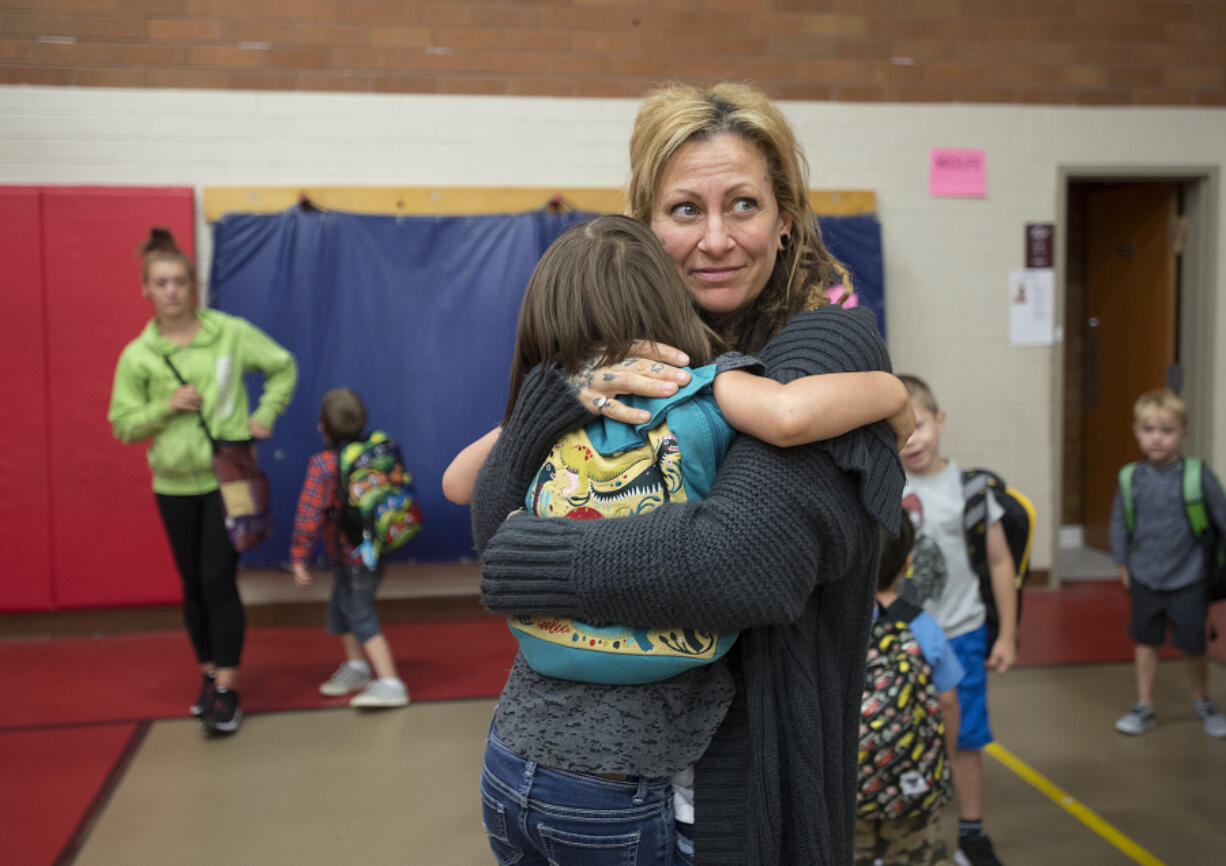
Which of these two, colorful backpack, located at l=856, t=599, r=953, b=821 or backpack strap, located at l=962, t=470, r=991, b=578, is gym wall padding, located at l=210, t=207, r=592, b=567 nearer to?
backpack strap, located at l=962, t=470, r=991, b=578

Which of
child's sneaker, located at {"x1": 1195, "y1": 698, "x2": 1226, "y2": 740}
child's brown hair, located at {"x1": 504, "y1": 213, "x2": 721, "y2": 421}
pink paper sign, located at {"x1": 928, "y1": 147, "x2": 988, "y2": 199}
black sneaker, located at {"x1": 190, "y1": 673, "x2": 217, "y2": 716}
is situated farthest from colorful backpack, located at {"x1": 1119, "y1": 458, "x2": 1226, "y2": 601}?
black sneaker, located at {"x1": 190, "y1": 673, "x2": 217, "y2": 716}

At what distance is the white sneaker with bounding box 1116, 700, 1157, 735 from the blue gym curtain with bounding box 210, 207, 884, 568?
227cm

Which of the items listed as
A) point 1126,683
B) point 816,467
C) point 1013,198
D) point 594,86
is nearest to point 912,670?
point 816,467

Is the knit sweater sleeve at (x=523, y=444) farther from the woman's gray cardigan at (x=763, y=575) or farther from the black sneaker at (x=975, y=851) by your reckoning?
the black sneaker at (x=975, y=851)

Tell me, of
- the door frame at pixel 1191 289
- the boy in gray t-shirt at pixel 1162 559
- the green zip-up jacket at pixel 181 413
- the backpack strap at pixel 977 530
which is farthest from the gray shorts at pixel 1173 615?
the green zip-up jacket at pixel 181 413

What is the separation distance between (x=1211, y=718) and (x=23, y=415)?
17.6 ft

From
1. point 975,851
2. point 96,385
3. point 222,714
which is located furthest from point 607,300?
point 96,385

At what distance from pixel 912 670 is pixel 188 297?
304 centimetres

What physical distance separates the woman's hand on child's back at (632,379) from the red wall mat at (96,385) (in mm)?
4501

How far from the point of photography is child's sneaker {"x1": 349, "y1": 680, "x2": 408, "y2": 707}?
13.1ft

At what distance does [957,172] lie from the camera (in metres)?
5.73

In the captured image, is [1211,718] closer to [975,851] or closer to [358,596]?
[975,851]

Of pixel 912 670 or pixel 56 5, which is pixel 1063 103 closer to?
pixel 912 670

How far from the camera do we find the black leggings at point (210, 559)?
3.78 metres
